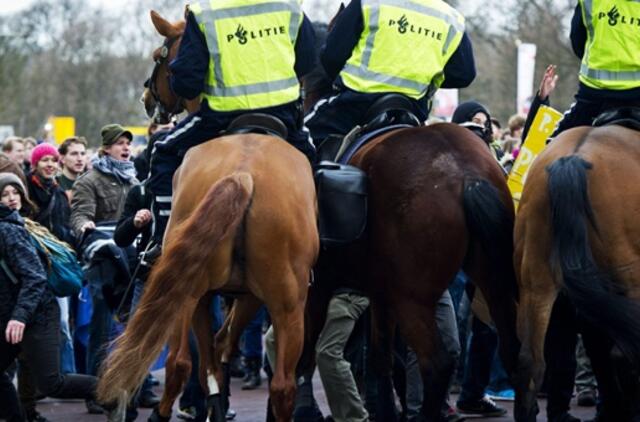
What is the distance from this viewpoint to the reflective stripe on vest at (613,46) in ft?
26.6

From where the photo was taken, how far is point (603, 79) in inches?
321

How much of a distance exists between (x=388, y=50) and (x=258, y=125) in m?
1.24

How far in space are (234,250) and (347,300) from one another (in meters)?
2.25

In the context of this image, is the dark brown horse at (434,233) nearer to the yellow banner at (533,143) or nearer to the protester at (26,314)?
the yellow banner at (533,143)

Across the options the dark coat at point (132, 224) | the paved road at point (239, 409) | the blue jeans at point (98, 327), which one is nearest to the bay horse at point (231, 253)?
the dark coat at point (132, 224)

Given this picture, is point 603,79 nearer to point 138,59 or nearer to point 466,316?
point 466,316

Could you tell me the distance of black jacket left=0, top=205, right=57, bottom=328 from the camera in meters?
9.09

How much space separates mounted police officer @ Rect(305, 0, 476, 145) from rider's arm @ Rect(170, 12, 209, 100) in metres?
1.14

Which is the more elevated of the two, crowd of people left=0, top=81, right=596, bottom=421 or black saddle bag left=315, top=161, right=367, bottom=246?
black saddle bag left=315, top=161, right=367, bottom=246

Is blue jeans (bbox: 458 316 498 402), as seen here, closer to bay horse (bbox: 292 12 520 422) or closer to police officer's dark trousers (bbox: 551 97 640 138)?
bay horse (bbox: 292 12 520 422)

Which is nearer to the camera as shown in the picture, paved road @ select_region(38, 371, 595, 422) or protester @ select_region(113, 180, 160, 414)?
protester @ select_region(113, 180, 160, 414)

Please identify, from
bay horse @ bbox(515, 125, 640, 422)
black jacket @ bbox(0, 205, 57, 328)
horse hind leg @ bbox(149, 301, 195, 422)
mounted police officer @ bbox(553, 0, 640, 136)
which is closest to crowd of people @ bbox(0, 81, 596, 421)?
black jacket @ bbox(0, 205, 57, 328)

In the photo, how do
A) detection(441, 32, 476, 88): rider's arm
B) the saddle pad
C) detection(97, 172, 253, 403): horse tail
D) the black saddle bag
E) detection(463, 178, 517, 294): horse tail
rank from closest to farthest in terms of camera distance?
detection(97, 172, 253, 403): horse tail
detection(463, 178, 517, 294): horse tail
the black saddle bag
the saddle pad
detection(441, 32, 476, 88): rider's arm

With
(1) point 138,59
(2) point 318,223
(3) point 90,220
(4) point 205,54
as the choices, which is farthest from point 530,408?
(1) point 138,59
